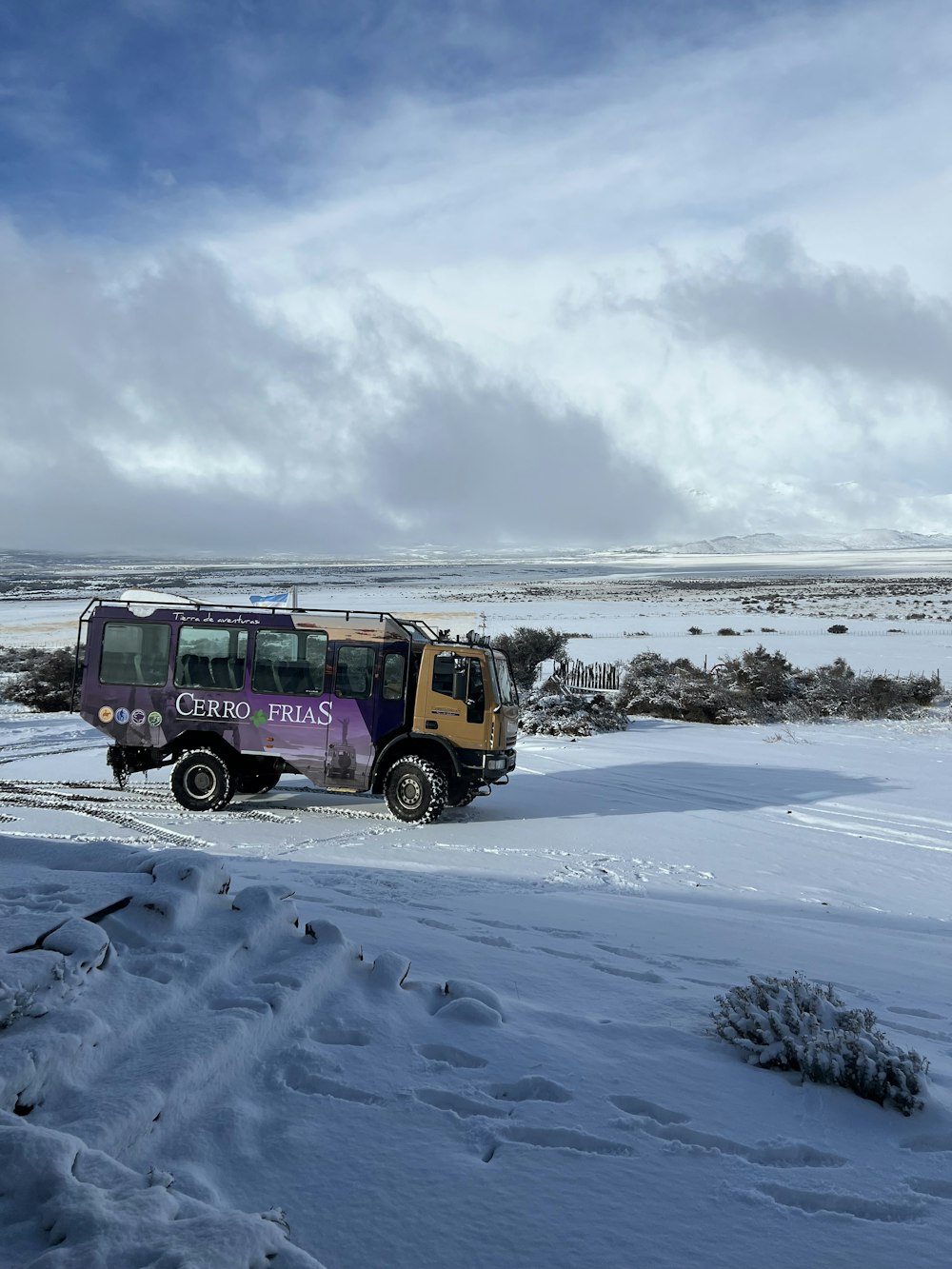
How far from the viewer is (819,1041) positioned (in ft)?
15.0

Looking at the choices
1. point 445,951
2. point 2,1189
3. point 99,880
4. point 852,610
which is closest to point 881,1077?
point 445,951

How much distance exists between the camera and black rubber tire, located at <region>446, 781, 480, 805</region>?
43.1 ft

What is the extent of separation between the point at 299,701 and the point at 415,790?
212 centimetres

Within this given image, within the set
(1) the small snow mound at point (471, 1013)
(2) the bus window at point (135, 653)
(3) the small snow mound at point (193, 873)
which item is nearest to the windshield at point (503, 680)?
(2) the bus window at point (135, 653)

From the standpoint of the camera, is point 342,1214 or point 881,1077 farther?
point 881,1077

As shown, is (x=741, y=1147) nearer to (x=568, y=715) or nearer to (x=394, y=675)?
(x=394, y=675)

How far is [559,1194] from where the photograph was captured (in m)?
3.34

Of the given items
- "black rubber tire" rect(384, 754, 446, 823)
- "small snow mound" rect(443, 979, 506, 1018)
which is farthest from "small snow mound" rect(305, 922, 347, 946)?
"black rubber tire" rect(384, 754, 446, 823)

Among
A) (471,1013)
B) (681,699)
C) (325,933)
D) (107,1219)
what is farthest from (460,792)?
(681,699)

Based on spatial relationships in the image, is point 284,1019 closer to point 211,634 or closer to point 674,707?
point 211,634

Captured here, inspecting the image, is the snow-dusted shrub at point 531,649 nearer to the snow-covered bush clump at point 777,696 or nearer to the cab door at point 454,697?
the snow-covered bush clump at point 777,696

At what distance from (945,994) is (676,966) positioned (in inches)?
72.5

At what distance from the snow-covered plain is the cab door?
3.34 m

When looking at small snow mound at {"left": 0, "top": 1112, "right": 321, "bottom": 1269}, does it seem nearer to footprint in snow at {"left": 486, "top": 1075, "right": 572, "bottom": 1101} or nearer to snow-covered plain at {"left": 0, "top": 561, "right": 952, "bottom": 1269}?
snow-covered plain at {"left": 0, "top": 561, "right": 952, "bottom": 1269}
